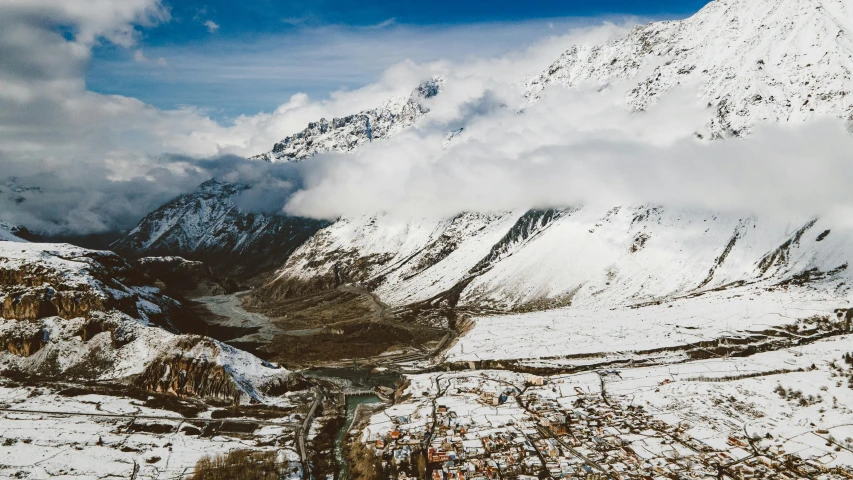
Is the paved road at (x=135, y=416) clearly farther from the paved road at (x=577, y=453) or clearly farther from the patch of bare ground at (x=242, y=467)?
the paved road at (x=577, y=453)

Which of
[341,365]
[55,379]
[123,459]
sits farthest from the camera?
[341,365]

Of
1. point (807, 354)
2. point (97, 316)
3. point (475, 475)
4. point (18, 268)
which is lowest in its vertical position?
point (475, 475)

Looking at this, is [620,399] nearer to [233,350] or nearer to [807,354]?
A: [807,354]

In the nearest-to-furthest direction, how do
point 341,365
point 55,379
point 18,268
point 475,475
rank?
1. point 475,475
2. point 55,379
3. point 18,268
4. point 341,365

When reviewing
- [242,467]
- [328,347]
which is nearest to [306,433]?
[242,467]

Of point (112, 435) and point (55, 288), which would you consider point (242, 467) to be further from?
point (55, 288)

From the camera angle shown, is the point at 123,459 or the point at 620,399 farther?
the point at 620,399

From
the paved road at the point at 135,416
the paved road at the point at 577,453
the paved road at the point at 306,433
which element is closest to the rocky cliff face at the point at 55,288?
the paved road at the point at 135,416

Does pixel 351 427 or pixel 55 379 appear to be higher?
pixel 55 379

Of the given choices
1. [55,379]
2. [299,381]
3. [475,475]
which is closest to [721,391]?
[475,475]
